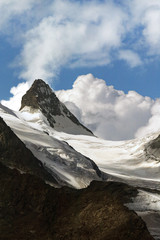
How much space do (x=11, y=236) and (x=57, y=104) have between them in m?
157

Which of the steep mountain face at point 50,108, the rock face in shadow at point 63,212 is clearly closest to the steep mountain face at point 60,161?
the rock face in shadow at point 63,212

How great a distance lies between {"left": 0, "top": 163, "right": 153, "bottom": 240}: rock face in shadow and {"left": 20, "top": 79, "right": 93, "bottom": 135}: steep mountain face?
124m

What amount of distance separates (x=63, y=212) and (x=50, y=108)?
14778 cm

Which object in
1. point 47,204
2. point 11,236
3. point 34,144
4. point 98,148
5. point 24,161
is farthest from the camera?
point 98,148

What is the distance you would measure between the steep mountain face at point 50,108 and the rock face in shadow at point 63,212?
12438 cm

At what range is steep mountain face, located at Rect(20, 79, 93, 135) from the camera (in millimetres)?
157000

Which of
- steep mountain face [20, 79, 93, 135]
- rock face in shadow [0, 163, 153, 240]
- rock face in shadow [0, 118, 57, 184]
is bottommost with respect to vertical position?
rock face in shadow [0, 163, 153, 240]

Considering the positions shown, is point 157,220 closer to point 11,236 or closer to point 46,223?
point 46,223

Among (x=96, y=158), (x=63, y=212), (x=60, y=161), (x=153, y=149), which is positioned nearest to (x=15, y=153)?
(x=60, y=161)

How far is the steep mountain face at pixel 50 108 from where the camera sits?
157 metres

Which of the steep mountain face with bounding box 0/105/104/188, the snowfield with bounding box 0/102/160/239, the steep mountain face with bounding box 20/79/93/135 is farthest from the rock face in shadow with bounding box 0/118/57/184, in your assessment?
the steep mountain face with bounding box 20/79/93/135

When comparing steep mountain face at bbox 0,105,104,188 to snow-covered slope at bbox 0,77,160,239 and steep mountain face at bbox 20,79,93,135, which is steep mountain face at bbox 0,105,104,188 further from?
steep mountain face at bbox 20,79,93,135

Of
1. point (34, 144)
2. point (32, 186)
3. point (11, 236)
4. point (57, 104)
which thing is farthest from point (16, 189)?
point (57, 104)

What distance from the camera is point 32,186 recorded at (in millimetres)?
24438
